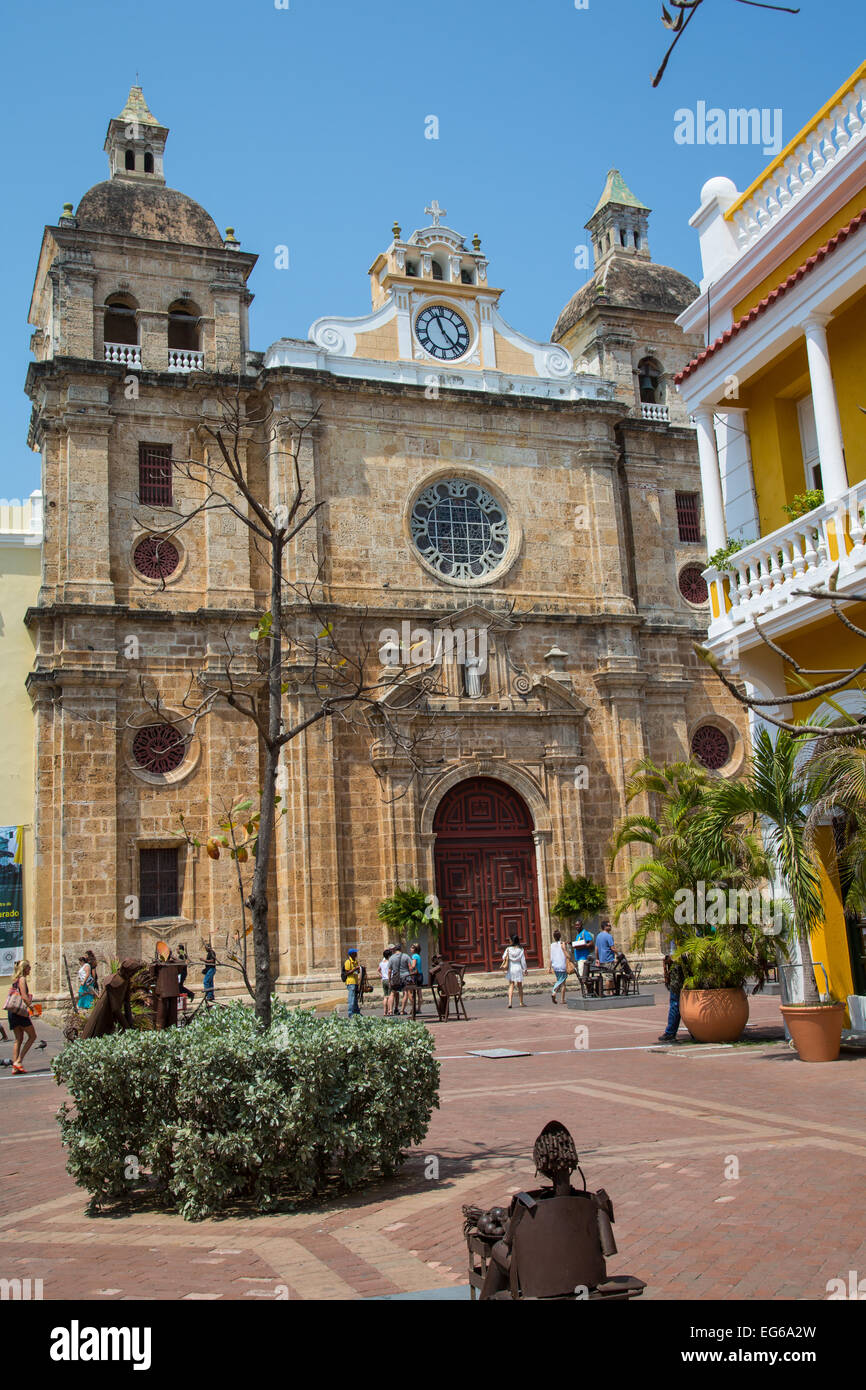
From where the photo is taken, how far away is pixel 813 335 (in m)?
13.2

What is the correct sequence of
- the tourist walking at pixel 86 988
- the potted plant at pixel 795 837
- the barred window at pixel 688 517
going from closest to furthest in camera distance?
the potted plant at pixel 795 837, the tourist walking at pixel 86 988, the barred window at pixel 688 517

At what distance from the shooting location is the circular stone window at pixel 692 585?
31.0m

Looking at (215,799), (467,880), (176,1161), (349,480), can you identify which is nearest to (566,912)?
(467,880)

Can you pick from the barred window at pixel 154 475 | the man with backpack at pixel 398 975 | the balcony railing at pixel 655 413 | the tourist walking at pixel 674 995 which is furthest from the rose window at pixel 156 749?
the balcony railing at pixel 655 413

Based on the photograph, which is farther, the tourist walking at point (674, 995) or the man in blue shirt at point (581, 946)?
the man in blue shirt at point (581, 946)

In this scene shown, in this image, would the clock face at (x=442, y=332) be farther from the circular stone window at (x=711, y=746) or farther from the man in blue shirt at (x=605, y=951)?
the man in blue shirt at (x=605, y=951)

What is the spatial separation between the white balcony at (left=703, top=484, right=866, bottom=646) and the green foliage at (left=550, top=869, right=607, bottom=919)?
1220 cm

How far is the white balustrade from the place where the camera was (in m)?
13.3

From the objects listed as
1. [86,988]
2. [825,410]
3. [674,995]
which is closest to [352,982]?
[86,988]

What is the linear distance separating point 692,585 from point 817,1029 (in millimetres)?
19684

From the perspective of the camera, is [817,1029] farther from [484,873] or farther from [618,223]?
[618,223]

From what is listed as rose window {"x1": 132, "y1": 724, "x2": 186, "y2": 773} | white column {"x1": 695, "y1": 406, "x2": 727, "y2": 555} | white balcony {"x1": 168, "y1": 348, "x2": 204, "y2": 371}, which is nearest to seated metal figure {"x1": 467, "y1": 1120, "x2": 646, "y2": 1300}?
white column {"x1": 695, "y1": 406, "x2": 727, "y2": 555}

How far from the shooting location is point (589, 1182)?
8.20m

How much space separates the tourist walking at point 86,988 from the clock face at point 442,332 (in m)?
16.9
